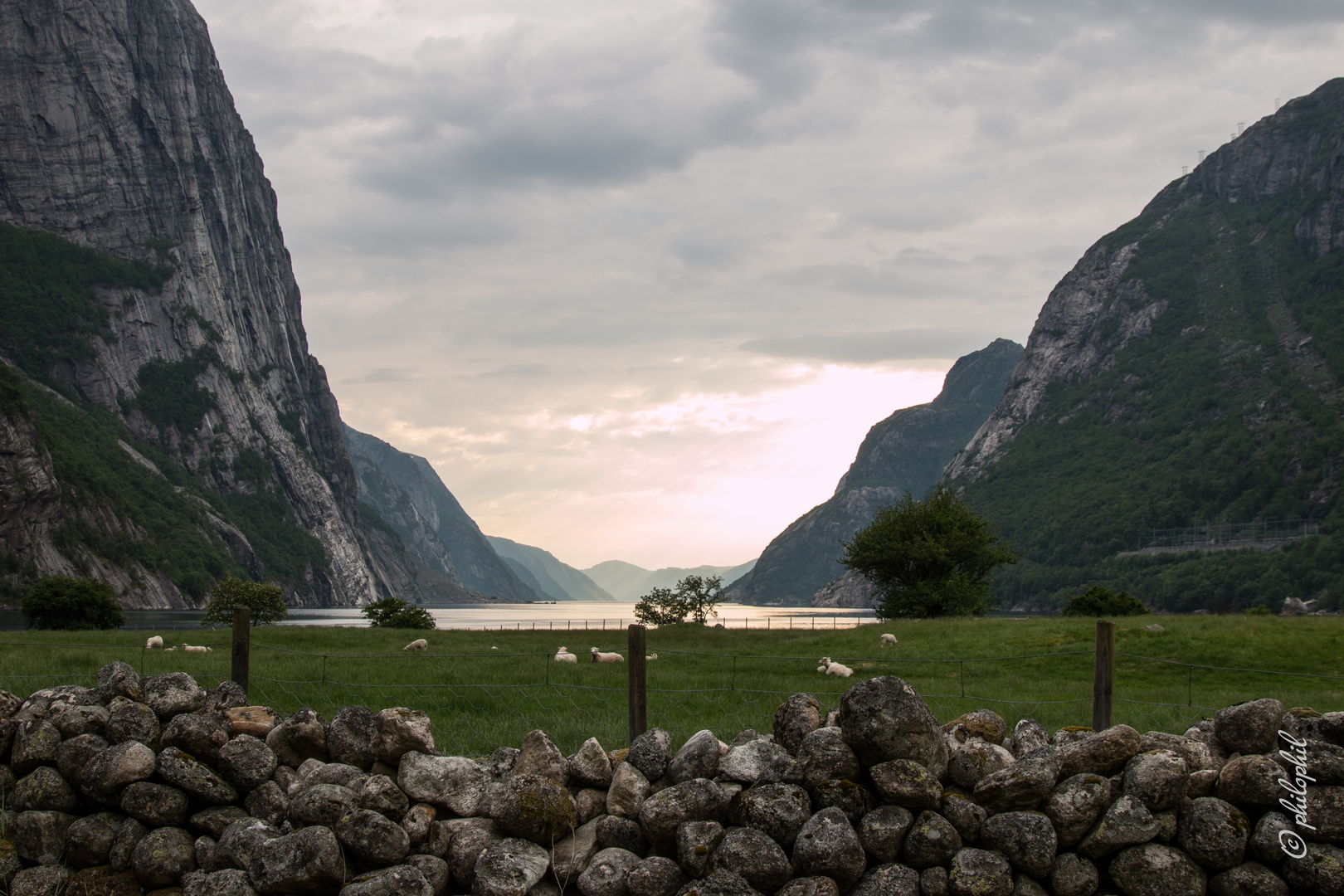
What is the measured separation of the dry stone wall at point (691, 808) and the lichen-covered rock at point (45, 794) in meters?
0.02

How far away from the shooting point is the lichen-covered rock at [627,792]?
791 cm

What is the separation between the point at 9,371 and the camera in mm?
160500

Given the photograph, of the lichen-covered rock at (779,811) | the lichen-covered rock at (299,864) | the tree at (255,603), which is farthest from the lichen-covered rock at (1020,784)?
the tree at (255,603)

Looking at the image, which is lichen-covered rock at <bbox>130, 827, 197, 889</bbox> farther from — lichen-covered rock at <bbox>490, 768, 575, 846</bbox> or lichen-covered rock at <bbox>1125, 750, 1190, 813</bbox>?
lichen-covered rock at <bbox>1125, 750, 1190, 813</bbox>

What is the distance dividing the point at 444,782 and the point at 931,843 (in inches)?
164

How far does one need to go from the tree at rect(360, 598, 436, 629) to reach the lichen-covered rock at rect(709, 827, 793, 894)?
47.9 meters

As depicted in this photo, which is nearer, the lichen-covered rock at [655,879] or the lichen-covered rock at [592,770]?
the lichen-covered rock at [655,879]

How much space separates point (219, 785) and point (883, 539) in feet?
170

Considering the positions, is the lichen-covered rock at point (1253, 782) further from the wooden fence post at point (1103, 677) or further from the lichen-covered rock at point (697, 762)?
the lichen-covered rock at point (697, 762)

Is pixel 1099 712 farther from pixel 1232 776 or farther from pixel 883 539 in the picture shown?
pixel 883 539

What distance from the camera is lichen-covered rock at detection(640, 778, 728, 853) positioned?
24.7ft

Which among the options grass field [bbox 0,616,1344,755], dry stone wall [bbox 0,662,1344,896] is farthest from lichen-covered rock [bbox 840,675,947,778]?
grass field [bbox 0,616,1344,755]

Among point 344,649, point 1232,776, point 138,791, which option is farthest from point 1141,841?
point 344,649

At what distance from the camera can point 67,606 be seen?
172 feet
